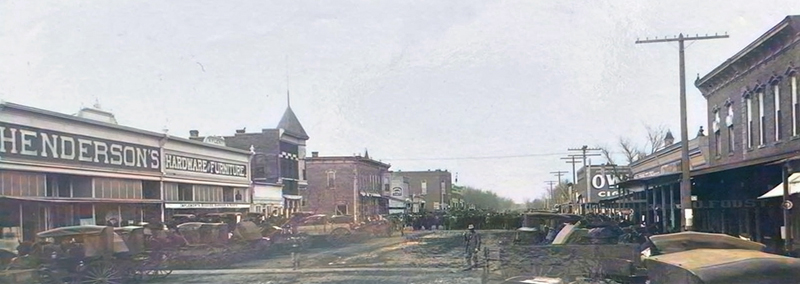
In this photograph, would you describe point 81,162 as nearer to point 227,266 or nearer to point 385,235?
point 227,266

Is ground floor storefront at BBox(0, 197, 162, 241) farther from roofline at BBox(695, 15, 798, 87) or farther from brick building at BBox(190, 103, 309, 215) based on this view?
roofline at BBox(695, 15, 798, 87)

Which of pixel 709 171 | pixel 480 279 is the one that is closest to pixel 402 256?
pixel 480 279

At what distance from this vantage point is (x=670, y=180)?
81.9 feet

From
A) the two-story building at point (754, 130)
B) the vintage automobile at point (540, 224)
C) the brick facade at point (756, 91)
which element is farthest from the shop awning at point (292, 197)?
the brick facade at point (756, 91)

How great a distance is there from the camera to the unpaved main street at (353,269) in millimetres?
19125

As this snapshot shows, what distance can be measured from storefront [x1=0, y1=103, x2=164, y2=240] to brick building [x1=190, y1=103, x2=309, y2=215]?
6365 mm

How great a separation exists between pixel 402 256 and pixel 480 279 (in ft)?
28.1

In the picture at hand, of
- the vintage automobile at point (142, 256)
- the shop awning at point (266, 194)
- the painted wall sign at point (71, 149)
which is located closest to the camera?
the painted wall sign at point (71, 149)

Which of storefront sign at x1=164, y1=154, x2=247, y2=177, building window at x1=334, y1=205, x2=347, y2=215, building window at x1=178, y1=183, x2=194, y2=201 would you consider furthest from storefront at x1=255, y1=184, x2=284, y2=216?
building window at x1=178, y1=183, x2=194, y2=201

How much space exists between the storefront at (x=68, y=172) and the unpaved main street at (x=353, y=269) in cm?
334

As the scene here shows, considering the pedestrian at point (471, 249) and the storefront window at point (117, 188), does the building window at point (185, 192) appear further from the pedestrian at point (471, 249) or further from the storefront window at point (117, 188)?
the pedestrian at point (471, 249)

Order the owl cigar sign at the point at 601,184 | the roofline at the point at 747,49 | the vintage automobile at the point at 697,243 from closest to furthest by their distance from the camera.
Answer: the vintage automobile at the point at 697,243
the roofline at the point at 747,49
the owl cigar sign at the point at 601,184

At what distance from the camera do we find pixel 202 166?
117 feet

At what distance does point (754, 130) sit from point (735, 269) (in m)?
18.5
